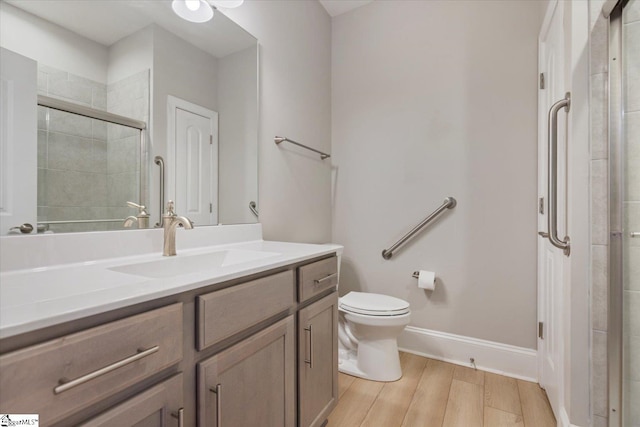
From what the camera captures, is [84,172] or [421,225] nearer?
[84,172]

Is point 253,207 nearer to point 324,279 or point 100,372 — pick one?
point 324,279

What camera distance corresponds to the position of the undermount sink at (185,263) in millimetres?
1023

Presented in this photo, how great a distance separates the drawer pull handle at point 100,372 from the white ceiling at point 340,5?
2595 millimetres

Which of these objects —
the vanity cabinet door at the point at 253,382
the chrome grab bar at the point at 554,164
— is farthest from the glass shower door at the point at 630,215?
the vanity cabinet door at the point at 253,382

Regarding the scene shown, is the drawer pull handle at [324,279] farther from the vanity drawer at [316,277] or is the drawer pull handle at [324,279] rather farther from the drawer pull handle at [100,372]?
the drawer pull handle at [100,372]

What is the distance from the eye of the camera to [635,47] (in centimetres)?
104

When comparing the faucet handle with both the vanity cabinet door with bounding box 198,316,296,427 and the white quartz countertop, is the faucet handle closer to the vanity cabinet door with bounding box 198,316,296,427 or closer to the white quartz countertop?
the white quartz countertop

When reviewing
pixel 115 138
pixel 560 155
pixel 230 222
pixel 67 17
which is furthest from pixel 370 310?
pixel 67 17

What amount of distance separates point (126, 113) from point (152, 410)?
0.99 metres

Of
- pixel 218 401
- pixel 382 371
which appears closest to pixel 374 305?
pixel 382 371

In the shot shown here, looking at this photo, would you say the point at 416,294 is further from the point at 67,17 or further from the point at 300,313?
the point at 67,17

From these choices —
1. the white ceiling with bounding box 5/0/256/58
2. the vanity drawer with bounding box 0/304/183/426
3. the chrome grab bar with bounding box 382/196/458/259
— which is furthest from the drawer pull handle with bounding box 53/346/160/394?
the chrome grab bar with bounding box 382/196/458/259

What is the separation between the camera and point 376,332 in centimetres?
178

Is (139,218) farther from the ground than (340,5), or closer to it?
closer to it
